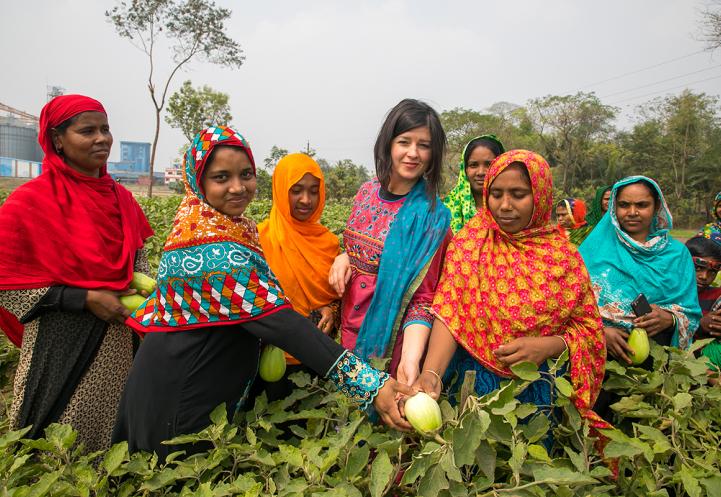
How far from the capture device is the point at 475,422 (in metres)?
1.03

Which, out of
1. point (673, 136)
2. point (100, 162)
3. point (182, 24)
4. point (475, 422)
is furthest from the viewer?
point (673, 136)

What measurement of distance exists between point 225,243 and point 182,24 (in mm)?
24418

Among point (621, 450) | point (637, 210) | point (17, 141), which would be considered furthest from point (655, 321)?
point (17, 141)

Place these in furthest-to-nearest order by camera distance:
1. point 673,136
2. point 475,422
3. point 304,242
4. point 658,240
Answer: point 673,136 → point 658,240 → point 304,242 → point 475,422

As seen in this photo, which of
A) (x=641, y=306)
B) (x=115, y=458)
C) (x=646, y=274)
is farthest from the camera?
(x=646, y=274)

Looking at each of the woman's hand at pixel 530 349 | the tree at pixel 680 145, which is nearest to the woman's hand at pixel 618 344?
the woman's hand at pixel 530 349

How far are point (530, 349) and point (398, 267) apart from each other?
606 millimetres

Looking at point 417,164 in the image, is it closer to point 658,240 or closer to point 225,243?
point 225,243

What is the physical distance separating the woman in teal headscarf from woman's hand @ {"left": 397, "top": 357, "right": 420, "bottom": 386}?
56.1 inches

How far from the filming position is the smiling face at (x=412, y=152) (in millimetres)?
2055

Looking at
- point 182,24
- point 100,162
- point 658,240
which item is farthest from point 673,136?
point 100,162

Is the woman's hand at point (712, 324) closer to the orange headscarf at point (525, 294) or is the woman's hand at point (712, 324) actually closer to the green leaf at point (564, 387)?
the orange headscarf at point (525, 294)

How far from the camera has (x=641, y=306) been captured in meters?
2.28

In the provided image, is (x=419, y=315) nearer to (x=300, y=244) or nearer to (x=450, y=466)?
(x=300, y=244)
